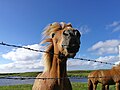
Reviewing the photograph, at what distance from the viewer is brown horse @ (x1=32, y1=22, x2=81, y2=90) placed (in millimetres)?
3690

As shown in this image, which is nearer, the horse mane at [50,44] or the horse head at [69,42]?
the horse head at [69,42]

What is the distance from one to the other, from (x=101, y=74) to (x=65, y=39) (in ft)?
34.5

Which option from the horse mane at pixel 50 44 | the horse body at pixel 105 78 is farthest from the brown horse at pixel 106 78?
the horse mane at pixel 50 44

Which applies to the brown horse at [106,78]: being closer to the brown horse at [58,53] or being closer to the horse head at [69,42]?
the brown horse at [58,53]

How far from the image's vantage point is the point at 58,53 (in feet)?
13.4

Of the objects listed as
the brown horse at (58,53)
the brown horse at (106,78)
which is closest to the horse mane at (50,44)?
the brown horse at (58,53)

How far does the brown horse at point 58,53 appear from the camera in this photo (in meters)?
3.69

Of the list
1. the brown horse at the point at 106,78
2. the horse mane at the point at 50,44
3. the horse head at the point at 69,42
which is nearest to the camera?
the horse head at the point at 69,42

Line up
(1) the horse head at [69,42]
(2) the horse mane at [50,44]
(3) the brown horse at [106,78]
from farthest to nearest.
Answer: (3) the brown horse at [106,78] < (2) the horse mane at [50,44] < (1) the horse head at [69,42]

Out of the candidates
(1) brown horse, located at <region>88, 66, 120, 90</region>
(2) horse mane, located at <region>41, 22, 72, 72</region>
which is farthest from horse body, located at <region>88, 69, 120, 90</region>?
(2) horse mane, located at <region>41, 22, 72, 72</region>

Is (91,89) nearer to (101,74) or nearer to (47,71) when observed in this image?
(101,74)

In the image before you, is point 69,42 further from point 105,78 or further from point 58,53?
point 105,78

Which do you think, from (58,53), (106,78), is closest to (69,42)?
(58,53)

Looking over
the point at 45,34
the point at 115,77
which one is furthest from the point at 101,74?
the point at 45,34
